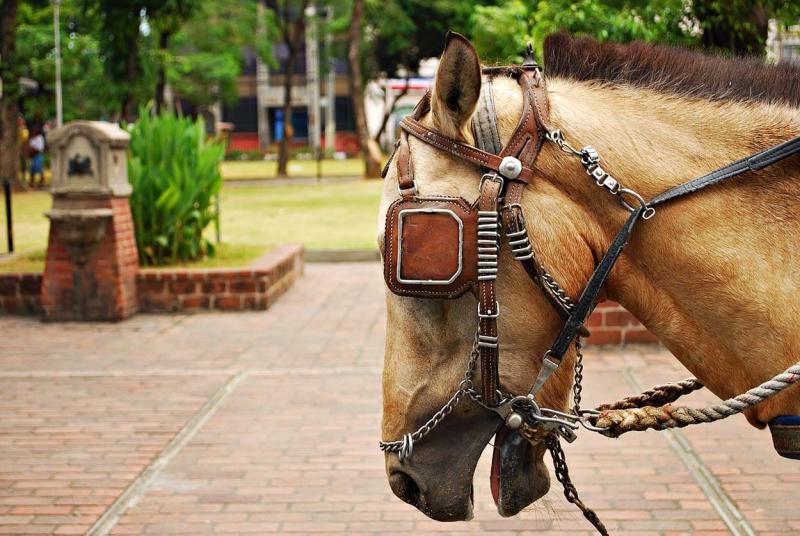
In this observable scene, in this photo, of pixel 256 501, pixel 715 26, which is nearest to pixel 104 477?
pixel 256 501

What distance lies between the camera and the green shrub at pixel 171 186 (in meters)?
10.6

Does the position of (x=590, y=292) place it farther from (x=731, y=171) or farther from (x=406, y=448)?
(x=406, y=448)

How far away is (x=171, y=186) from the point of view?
414 inches

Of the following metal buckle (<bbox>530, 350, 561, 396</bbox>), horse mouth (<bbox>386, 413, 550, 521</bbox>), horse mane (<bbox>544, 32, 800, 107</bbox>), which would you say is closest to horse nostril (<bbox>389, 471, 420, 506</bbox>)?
horse mouth (<bbox>386, 413, 550, 521</bbox>)

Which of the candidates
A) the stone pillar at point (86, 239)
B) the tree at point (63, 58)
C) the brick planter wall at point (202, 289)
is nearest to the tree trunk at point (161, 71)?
the tree at point (63, 58)

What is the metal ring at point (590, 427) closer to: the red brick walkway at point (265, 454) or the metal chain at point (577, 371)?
the metal chain at point (577, 371)

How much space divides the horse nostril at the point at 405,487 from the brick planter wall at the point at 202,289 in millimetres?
7975

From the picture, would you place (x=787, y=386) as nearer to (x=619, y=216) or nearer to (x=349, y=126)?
(x=619, y=216)

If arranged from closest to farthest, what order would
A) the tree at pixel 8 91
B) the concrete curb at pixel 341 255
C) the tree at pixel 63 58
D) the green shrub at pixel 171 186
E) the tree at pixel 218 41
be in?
the green shrub at pixel 171 186, the concrete curb at pixel 341 255, the tree at pixel 8 91, the tree at pixel 63 58, the tree at pixel 218 41

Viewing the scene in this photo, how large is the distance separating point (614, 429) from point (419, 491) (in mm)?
475

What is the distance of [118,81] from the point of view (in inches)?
909

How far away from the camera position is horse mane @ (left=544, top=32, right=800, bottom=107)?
7.30 ft

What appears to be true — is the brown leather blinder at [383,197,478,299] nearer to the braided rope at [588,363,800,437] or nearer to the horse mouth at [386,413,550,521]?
the horse mouth at [386,413,550,521]

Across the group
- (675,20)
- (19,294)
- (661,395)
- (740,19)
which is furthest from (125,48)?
(661,395)
